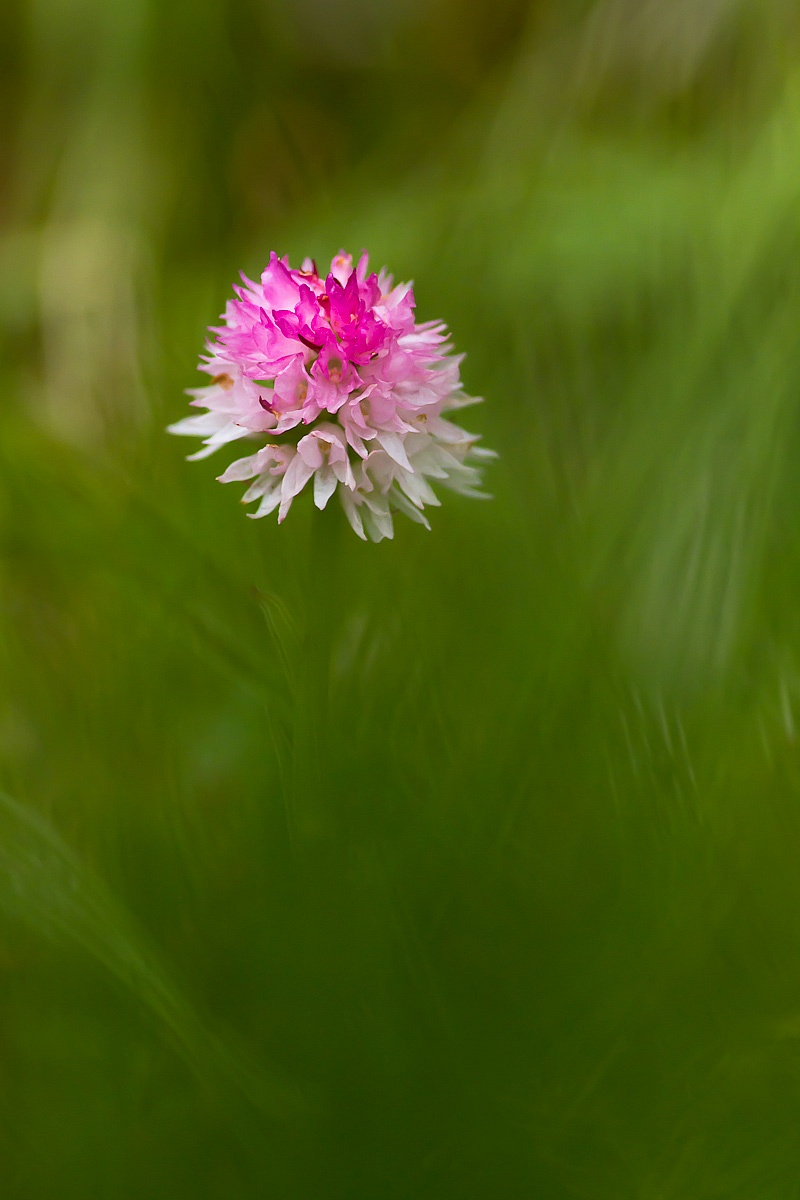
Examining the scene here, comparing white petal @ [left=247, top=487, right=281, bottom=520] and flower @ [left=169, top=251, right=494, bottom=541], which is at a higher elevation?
flower @ [left=169, top=251, right=494, bottom=541]

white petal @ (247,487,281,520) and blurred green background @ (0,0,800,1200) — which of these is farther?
white petal @ (247,487,281,520)

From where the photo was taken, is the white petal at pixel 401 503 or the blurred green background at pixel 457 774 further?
the white petal at pixel 401 503

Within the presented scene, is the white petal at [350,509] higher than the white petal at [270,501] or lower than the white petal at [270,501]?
higher

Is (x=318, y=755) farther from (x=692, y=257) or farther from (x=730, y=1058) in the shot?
(x=692, y=257)

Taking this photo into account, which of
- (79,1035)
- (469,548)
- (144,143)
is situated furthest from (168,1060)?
A: (144,143)

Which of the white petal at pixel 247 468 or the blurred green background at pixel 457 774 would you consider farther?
the white petal at pixel 247 468
